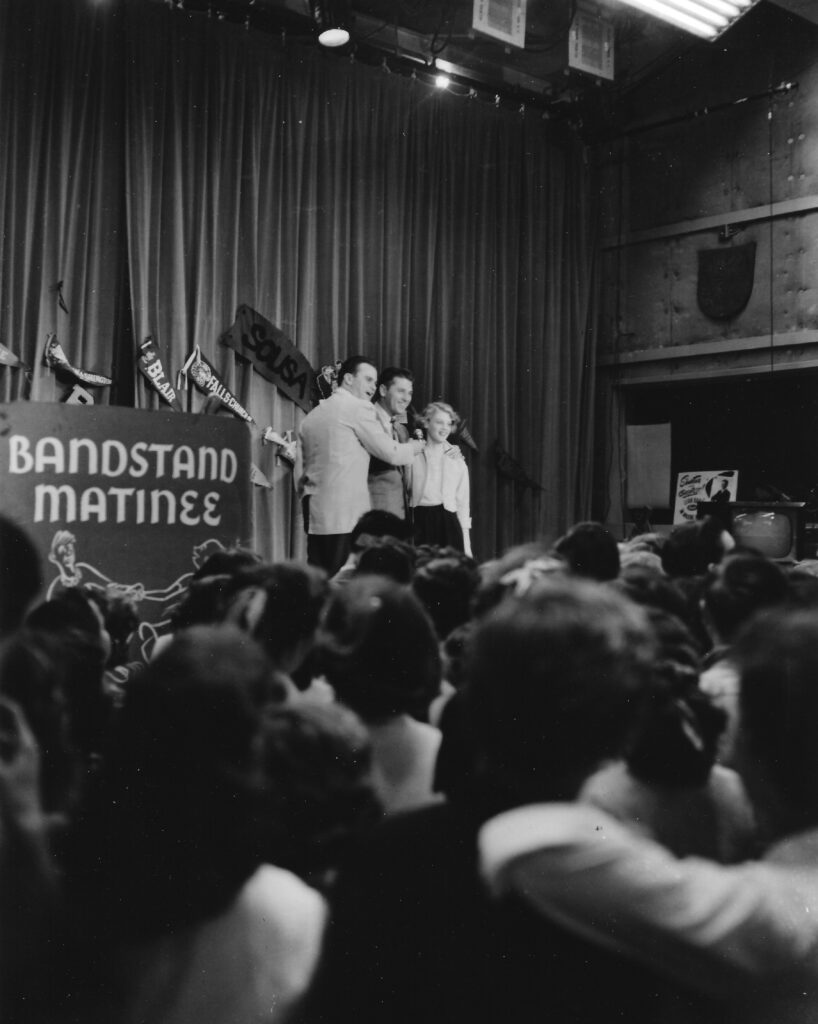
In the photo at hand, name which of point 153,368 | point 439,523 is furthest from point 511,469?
point 153,368

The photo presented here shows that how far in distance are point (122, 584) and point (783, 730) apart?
44 cm

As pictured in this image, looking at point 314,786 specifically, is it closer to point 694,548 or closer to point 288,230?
point 694,548

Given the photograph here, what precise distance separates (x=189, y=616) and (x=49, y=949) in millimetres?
222

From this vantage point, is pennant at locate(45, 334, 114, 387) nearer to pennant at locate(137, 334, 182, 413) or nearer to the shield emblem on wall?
pennant at locate(137, 334, 182, 413)

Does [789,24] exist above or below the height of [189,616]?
above

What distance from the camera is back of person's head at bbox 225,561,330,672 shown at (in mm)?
562

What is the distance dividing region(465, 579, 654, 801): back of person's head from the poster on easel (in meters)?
4.14

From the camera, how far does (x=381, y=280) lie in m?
4.60

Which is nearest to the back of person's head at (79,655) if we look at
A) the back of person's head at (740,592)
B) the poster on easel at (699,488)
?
the back of person's head at (740,592)

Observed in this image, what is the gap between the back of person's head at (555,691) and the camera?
1.59ft

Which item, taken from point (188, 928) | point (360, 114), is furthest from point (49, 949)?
point (360, 114)

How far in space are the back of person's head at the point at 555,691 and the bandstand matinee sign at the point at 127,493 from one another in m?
0.26

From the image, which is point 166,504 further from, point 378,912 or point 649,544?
point 649,544

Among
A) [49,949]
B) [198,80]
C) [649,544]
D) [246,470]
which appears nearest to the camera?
[49,949]
